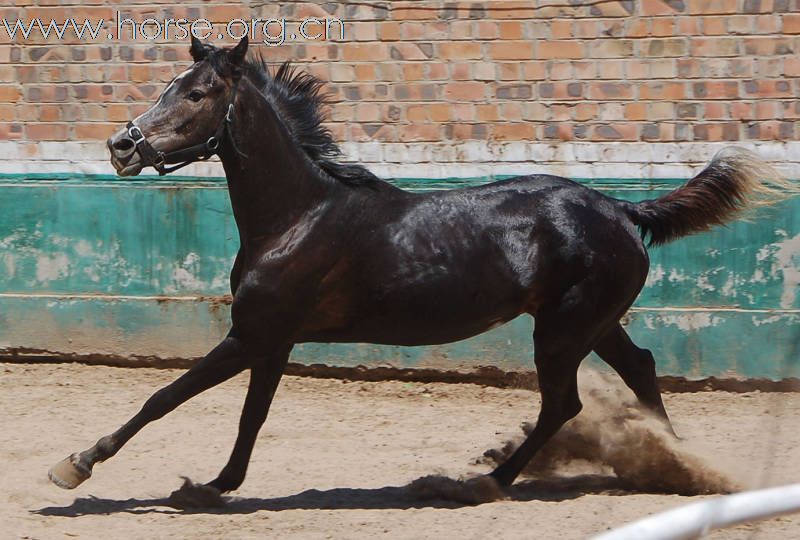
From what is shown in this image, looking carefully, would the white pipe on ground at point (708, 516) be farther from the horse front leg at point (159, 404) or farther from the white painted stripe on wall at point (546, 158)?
the white painted stripe on wall at point (546, 158)

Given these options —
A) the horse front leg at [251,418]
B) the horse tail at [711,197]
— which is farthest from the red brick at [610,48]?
the horse front leg at [251,418]

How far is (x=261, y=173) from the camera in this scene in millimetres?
5348

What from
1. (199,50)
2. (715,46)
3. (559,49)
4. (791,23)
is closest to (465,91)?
(559,49)

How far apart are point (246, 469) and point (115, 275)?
2.73 m

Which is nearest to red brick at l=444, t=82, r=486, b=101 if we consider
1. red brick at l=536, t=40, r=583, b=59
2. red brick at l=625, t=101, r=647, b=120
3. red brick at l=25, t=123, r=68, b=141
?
red brick at l=536, t=40, r=583, b=59

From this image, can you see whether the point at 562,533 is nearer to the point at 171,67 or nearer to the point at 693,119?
the point at 693,119

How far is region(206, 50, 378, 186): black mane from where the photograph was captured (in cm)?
548

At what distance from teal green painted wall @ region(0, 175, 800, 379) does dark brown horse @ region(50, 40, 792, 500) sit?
1820mm

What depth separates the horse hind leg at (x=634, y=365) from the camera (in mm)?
5961

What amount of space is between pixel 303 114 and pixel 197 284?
2496mm

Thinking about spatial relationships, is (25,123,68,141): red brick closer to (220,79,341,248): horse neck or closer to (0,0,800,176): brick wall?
(0,0,800,176): brick wall

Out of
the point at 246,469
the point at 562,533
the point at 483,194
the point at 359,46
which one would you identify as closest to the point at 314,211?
the point at 483,194

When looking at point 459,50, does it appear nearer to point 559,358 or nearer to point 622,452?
point 559,358

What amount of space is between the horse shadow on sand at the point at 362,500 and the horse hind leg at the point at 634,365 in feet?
1.44
